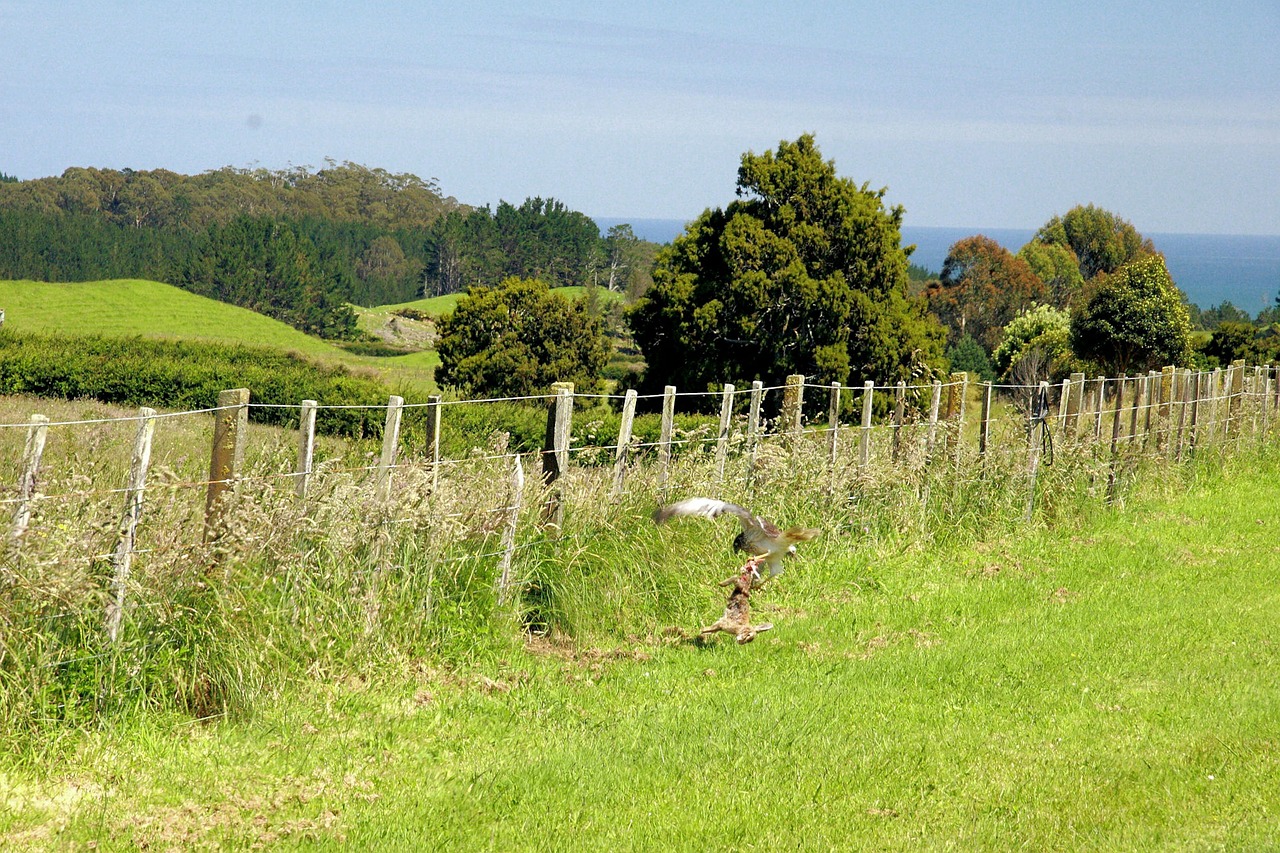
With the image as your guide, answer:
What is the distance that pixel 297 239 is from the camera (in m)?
107

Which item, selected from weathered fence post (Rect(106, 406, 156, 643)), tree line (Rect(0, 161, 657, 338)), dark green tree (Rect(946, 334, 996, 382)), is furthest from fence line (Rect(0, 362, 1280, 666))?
tree line (Rect(0, 161, 657, 338))

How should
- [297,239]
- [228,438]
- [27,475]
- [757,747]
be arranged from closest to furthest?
[27,475] → [757,747] → [228,438] → [297,239]

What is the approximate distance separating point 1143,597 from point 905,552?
72.8 inches

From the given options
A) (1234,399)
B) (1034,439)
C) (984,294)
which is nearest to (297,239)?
(984,294)

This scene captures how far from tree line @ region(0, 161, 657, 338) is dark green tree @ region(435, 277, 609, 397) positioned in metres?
45.8

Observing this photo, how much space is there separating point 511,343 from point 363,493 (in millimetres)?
37514

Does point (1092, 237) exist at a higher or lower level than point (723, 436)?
higher

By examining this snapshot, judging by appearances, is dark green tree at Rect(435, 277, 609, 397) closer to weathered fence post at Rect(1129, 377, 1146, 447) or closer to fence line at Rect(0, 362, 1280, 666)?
fence line at Rect(0, 362, 1280, 666)

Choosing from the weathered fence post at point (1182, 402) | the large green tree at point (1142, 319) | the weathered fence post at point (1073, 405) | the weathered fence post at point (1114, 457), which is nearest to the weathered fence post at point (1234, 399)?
the weathered fence post at point (1182, 402)

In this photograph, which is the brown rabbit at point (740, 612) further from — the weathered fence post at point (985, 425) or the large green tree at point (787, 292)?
the large green tree at point (787, 292)

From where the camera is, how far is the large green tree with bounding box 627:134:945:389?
31.4 m

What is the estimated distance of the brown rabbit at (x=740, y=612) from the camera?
23.9ft

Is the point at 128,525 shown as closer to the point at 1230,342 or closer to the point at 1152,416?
the point at 1152,416

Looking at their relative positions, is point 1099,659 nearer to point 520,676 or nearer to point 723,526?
point 723,526
